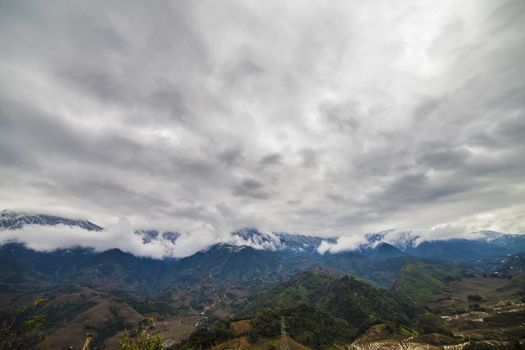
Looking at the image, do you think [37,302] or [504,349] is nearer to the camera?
[37,302]

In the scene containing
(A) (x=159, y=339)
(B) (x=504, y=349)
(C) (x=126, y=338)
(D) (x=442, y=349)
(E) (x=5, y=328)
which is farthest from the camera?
(D) (x=442, y=349)

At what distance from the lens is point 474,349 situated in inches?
7702

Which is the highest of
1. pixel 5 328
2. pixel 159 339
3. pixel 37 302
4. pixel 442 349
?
pixel 37 302

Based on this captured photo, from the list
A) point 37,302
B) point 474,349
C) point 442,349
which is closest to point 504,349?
point 474,349

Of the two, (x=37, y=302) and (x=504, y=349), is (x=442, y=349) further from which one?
(x=37, y=302)

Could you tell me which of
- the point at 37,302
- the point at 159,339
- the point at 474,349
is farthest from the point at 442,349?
the point at 37,302

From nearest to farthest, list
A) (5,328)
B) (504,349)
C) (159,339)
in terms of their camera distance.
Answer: (5,328) < (159,339) < (504,349)

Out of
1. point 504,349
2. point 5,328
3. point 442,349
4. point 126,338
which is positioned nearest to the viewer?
point 5,328

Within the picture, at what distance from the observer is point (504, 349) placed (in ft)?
608

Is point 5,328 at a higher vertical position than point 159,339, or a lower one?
higher

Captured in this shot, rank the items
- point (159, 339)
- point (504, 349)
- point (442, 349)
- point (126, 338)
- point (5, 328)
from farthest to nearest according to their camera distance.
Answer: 1. point (442, 349)
2. point (504, 349)
3. point (159, 339)
4. point (126, 338)
5. point (5, 328)

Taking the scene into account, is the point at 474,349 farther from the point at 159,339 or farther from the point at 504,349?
the point at 159,339

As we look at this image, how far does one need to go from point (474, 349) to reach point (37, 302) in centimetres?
25533

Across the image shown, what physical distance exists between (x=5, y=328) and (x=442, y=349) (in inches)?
9747
